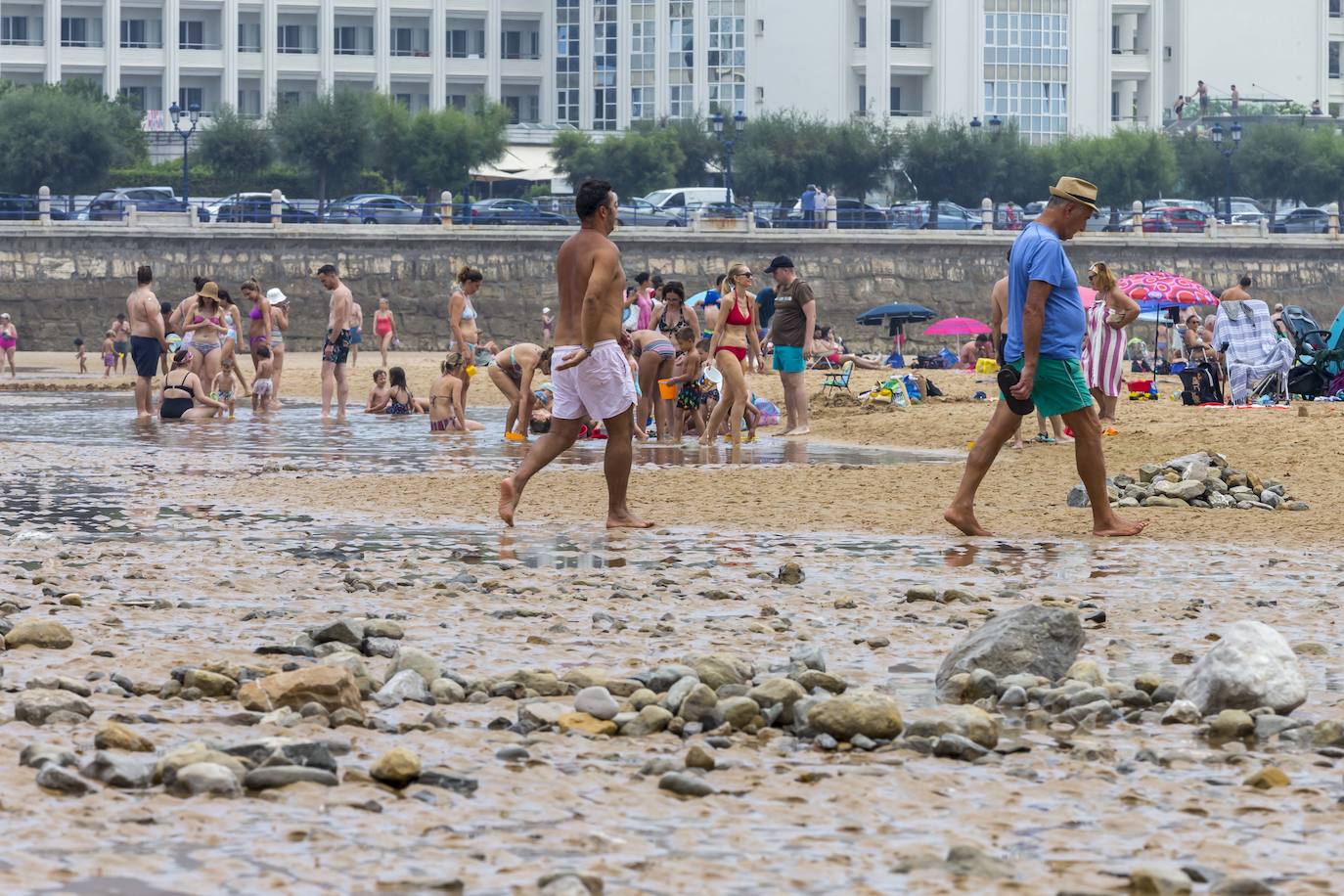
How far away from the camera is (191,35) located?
8112 centimetres

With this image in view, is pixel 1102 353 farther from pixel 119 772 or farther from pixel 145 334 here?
pixel 119 772

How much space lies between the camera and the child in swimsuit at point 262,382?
21266mm

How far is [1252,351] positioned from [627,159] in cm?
5387

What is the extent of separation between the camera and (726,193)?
6462cm

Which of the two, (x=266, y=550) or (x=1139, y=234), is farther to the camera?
(x=1139, y=234)

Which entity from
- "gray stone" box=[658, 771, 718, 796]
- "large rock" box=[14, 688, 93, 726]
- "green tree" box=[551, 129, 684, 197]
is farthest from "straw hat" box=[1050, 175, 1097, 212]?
"green tree" box=[551, 129, 684, 197]

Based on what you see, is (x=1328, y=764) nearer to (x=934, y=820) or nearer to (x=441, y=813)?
(x=934, y=820)

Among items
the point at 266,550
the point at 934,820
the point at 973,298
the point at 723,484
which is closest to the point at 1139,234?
the point at 973,298

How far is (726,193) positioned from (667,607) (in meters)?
58.5

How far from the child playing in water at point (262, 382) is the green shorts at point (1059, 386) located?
1360 cm

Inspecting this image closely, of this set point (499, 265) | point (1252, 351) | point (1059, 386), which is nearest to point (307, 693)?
point (1059, 386)

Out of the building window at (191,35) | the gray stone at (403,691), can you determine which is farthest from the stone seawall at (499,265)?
the gray stone at (403,691)

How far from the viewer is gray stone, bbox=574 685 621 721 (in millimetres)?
4848

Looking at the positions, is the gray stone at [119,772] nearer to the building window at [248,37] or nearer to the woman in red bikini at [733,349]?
the woman in red bikini at [733,349]
